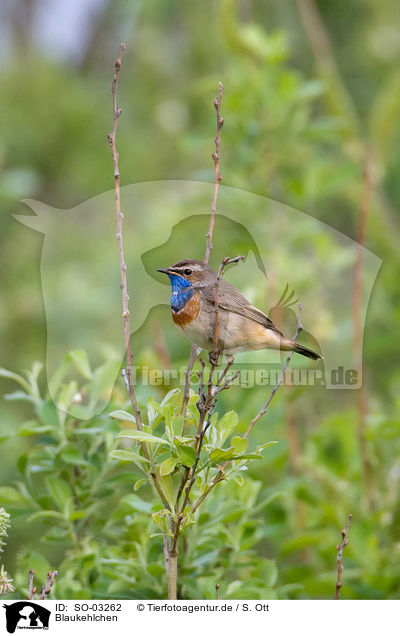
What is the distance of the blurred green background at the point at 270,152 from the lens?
227 centimetres

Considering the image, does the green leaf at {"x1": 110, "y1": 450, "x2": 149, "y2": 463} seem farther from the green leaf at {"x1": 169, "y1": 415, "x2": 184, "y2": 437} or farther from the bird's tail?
the bird's tail

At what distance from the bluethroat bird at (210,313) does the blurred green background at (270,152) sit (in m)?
0.65

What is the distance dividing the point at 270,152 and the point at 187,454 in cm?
176

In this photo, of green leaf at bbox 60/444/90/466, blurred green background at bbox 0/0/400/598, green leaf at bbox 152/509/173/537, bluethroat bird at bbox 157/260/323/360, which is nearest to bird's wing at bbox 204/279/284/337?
bluethroat bird at bbox 157/260/323/360

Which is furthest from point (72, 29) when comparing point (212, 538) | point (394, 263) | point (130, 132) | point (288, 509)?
point (212, 538)

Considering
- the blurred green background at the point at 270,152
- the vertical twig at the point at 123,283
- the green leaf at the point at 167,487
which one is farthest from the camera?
the blurred green background at the point at 270,152

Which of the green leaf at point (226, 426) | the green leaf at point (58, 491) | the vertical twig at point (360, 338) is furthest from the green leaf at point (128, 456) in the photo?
the vertical twig at point (360, 338)

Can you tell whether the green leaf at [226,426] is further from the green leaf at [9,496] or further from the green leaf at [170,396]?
the green leaf at [9,496]

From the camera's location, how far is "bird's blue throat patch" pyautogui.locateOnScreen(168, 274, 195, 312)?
137 centimetres

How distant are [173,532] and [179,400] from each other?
0.69 ft

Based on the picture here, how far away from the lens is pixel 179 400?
4.42 feet

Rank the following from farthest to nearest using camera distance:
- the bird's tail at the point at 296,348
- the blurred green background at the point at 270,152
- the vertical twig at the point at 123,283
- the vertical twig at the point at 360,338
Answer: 1. the blurred green background at the point at 270,152
2. the vertical twig at the point at 360,338
3. the bird's tail at the point at 296,348
4. the vertical twig at the point at 123,283

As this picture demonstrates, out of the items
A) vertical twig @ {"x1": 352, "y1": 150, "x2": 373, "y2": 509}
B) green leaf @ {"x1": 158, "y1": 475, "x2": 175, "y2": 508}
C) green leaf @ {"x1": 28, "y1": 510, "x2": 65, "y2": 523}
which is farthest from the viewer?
vertical twig @ {"x1": 352, "y1": 150, "x2": 373, "y2": 509}
